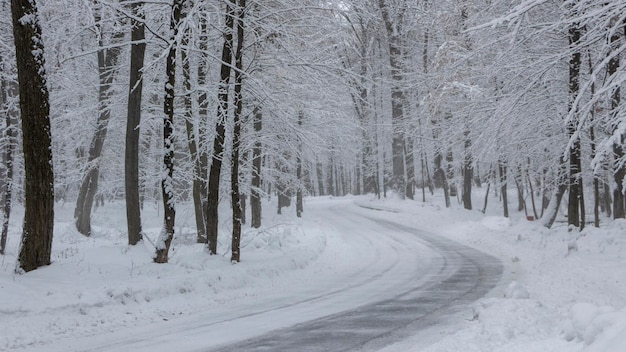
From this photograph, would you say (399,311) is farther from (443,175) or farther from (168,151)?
(443,175)

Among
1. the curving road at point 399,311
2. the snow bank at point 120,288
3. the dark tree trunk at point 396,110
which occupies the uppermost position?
the dark tree trunk at point 396,110

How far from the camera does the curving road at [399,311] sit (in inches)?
242

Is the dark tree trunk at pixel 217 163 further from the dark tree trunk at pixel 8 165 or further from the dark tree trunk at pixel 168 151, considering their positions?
the dark tree trunk at pixel 8 165

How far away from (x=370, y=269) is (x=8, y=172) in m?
11.8

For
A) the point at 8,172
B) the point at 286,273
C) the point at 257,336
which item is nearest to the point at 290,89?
the point at 286,273

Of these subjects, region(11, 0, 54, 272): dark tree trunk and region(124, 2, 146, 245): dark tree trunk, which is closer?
region(11, 0, 54, 272): dark tree trunk

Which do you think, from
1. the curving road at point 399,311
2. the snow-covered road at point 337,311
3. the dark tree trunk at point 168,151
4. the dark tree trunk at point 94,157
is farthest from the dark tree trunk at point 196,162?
the curving road at point 399,311

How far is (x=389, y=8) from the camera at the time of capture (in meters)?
32.2

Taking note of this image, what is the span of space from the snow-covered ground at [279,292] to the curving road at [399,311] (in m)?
0.37

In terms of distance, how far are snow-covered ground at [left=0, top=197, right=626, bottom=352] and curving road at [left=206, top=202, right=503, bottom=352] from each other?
371 millimetres

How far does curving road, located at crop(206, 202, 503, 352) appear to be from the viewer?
6.14 m

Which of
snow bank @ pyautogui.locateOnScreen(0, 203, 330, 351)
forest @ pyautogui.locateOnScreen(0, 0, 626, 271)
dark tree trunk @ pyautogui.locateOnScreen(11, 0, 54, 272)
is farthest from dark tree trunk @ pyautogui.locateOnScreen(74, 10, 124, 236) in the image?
dark tree trunk @ pyautogui.locateOnScreen(11, 0, 54, 272)

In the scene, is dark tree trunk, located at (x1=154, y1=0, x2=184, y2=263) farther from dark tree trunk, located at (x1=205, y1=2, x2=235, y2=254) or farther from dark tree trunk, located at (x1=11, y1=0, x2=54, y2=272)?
dark tree trunk, located at (x1=11, y1=0, x2=54, y2=272)

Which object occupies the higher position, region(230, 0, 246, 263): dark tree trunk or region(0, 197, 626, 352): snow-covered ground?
region(230, 0, 246, 263): dark tree trunk
